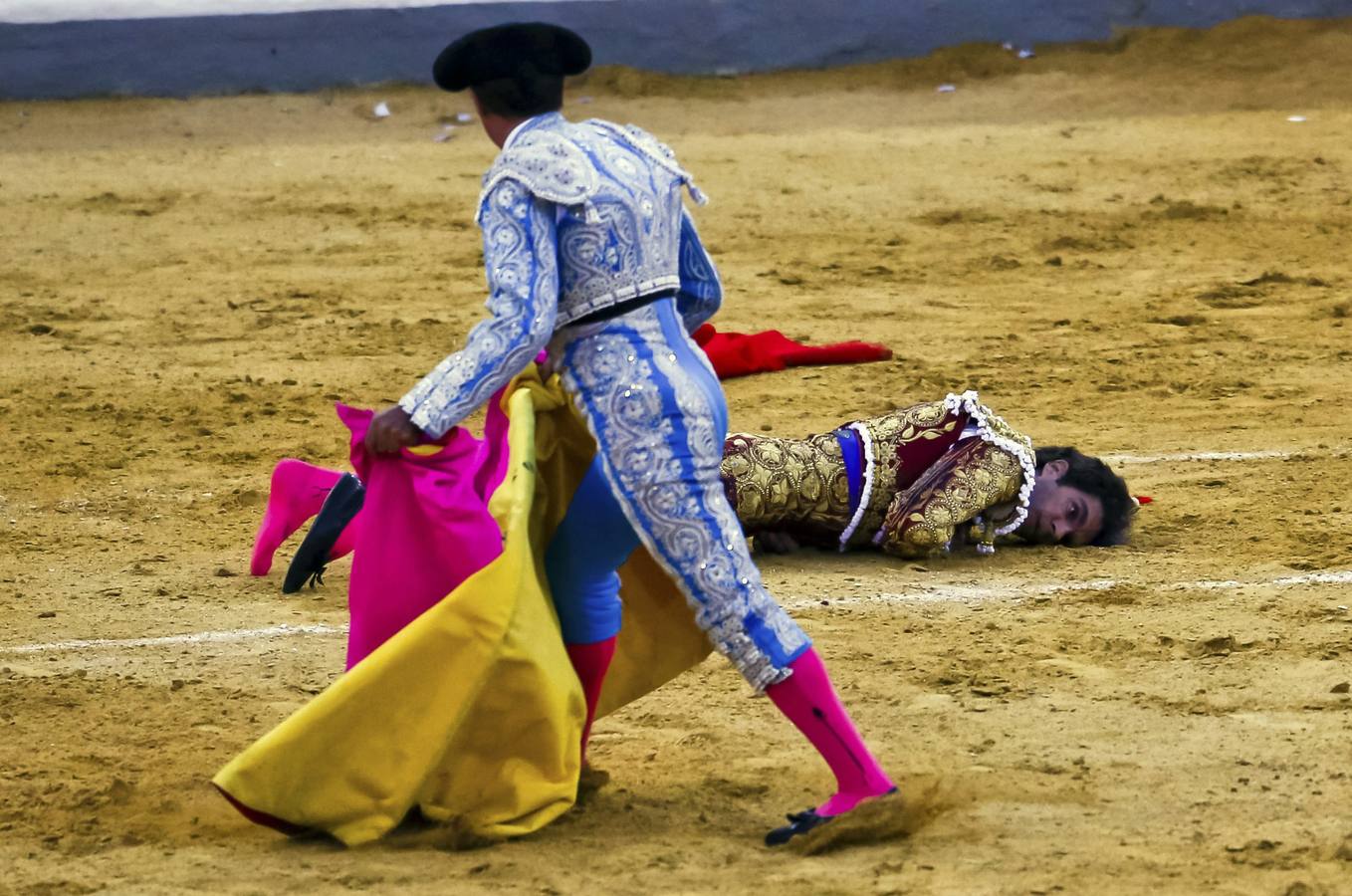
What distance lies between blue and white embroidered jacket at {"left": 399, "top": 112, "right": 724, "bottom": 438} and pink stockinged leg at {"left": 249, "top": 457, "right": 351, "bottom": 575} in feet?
6.70

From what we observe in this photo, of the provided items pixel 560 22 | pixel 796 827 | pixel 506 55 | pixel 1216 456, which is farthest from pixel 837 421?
pixel 560 22

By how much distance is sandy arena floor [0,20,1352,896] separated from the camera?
3.67m

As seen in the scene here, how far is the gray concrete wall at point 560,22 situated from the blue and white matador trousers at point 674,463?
883cm

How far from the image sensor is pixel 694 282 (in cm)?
A: 372

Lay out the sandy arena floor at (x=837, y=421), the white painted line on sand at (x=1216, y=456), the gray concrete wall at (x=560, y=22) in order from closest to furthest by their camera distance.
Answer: the sandy arena floor at (x=837, y=421) < the white painted line on sand at (x=1216, y=456) < the gray concrete wall at (x=560, y=22)

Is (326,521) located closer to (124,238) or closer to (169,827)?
(169,827)

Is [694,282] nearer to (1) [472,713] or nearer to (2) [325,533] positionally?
(1) [472,713]

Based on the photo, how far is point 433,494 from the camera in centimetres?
381

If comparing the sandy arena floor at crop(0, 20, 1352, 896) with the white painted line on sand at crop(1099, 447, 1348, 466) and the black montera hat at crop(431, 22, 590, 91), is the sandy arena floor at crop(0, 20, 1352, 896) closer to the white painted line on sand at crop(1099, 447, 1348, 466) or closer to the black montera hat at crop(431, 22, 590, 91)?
the white painted line on sand at crop(1099, 447, 1348, 466)

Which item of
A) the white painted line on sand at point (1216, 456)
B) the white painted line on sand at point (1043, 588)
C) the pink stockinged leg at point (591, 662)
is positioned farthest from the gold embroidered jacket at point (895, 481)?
the pink stockinged leg at point (591, 662)

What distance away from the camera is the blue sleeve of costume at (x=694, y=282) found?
3.70 metres

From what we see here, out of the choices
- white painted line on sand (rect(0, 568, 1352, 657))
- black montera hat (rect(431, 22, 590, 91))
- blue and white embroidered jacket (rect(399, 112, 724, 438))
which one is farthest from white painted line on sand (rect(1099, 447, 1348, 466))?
black montera hat (rect(431, 22, 590, 91))

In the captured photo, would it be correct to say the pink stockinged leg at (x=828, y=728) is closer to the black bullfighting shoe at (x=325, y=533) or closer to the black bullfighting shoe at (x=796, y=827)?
the black bullfighting shoe at (x=796, y=827)

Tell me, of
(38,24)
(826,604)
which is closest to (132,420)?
(826,604)
